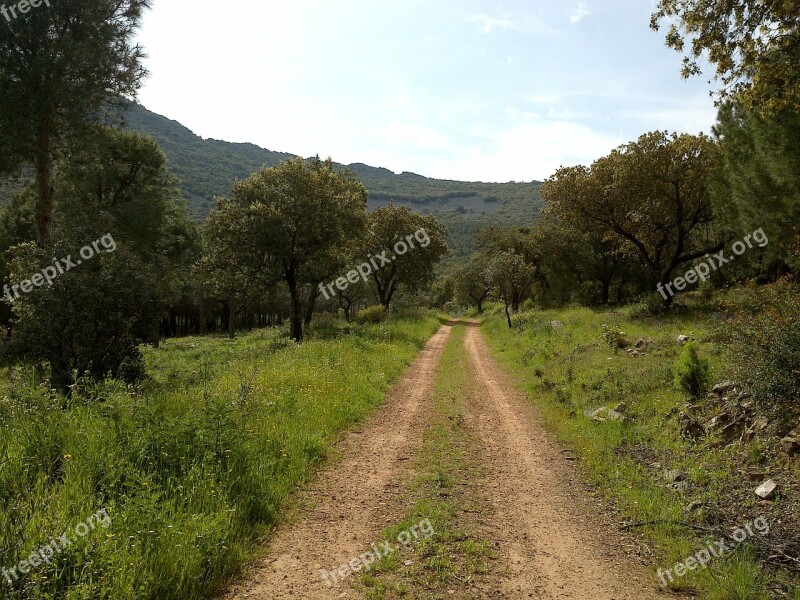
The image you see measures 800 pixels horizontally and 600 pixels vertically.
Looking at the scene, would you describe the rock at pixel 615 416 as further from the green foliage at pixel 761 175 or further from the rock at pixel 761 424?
the green foliage at pixel 761 175

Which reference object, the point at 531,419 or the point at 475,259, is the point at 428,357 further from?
the point at 475,259

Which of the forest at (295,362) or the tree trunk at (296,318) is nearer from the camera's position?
the forest at (295,362)

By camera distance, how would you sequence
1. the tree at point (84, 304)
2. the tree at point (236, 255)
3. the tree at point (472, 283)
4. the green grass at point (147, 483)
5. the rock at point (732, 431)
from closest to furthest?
the green grass at point (147, 483) → the rock at point (732, 431) → the tree at point (84, 304) → the tree at point (236, 255) → the tree at point (472, 283)

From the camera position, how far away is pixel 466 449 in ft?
29.4

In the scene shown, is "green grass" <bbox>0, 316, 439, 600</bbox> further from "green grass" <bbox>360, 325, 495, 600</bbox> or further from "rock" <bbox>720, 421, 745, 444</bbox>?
"rock" <bbox>720, 421, 745, 444</bbox>

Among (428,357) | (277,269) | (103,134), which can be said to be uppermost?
(103,134)

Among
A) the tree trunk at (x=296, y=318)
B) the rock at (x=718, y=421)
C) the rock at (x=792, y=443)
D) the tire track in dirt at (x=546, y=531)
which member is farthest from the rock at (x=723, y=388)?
the tree trunk at (x=296, y=318)

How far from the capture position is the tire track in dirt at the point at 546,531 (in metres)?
4.70

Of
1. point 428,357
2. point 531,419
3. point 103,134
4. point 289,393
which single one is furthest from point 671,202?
point 103,134

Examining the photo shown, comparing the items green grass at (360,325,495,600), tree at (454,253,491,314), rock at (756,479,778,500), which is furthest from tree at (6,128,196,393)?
tree at (454,253,491,314)

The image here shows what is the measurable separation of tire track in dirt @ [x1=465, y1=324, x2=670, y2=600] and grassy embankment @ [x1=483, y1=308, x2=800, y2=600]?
0.49 meters

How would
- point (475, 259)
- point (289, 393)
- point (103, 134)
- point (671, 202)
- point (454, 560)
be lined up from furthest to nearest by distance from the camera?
point (475, 259), point (671, 202), point (103, 134), point (289, 393), point (454, 560)

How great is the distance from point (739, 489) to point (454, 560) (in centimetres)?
448

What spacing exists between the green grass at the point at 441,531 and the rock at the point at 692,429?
156 inches
